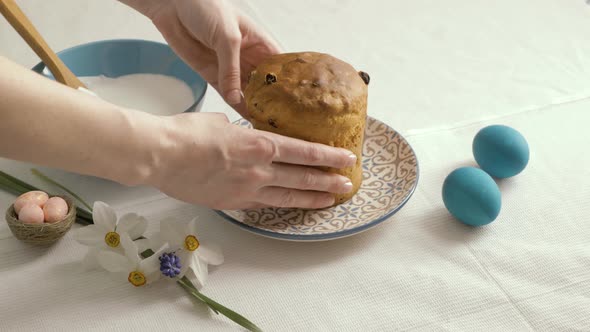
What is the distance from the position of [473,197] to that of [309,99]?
0.32 m

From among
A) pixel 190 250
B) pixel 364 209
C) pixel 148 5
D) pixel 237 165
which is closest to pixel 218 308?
pixel 190 250

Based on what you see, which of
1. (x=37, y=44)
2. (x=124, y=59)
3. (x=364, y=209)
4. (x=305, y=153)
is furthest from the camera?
(x=124, y=59)

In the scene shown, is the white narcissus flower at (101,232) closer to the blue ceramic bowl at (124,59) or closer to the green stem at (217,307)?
the green stem at (217,307)

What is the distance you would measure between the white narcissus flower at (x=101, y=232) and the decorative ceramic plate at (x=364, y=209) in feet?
0.54

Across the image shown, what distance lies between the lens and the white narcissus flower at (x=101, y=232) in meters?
0.98

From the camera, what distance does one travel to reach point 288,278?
0.99 meters

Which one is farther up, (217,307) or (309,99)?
(309,99)

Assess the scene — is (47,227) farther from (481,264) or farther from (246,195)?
(481,264)

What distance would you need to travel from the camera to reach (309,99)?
3.27 ft

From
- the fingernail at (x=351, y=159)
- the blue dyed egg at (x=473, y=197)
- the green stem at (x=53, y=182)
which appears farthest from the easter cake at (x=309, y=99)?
the green stem at (x=53, y=182)

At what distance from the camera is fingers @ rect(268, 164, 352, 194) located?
1.00 meters

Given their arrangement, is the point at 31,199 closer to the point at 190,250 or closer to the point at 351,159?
the point at 190,250

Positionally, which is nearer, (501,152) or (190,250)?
(190,250)

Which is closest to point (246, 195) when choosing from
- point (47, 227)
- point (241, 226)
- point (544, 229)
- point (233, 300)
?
point (241, 226)
